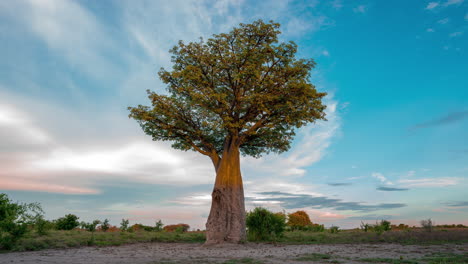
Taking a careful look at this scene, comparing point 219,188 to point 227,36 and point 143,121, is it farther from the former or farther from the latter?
point 227,36

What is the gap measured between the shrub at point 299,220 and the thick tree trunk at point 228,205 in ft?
35.7

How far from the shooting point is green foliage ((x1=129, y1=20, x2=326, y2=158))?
18.1 metres

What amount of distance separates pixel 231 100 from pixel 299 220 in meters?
14.7

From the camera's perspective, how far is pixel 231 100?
1931 cm

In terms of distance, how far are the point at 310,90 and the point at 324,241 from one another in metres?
8.29

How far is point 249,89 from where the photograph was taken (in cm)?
1878

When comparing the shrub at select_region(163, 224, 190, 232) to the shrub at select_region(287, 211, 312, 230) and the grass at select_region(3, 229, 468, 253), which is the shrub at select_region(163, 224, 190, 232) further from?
the shrub at select_region(287, 211, 312, 230)

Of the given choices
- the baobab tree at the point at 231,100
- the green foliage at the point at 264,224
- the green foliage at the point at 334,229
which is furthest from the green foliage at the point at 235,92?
the green foliage at the point at 334,229

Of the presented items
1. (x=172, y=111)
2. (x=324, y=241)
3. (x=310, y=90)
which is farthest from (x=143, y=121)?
(x=324, y=241)

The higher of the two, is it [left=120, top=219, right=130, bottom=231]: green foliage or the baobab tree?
the baobab tree

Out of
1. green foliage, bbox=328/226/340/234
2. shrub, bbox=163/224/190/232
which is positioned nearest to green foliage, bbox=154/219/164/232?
shrub, bbox=163/224/190/232

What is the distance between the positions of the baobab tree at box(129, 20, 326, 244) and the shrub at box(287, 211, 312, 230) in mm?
11139

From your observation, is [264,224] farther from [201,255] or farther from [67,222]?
[67,222]

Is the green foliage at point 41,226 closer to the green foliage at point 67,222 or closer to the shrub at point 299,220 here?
the green foliage at point 67,222
